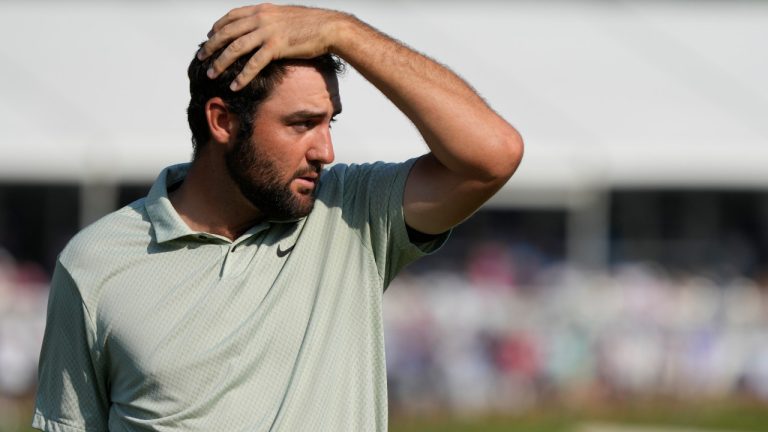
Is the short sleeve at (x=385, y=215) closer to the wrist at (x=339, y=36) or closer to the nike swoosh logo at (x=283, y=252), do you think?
the nike swoosh logo at (x=283, y=252)

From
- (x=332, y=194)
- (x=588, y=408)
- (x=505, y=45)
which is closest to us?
(x=332, y=194)

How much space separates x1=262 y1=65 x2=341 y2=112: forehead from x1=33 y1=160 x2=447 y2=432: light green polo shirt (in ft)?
0.84

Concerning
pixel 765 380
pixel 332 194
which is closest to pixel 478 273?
pixel 765 380

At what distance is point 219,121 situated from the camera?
3.17m

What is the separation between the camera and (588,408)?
16172 mm

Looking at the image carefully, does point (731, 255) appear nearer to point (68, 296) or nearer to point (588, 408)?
point (588, 408)

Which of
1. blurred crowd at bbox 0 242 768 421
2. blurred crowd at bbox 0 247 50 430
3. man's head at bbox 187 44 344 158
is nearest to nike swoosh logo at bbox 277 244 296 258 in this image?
man's head at bbox 187 44 344 158

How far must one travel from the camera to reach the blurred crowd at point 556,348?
1692 centimetres

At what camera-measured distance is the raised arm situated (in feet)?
9.67

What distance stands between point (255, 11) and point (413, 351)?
1416 cm

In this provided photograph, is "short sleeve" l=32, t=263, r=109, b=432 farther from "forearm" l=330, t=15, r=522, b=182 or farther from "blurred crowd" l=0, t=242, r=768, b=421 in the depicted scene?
"blurred crowd" l=0, t=242, r=768, b=421

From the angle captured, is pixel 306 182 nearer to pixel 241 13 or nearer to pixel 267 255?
pixel 267 255

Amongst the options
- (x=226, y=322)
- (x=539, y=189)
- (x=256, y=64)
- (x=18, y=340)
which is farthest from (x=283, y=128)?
(x=539, y=189)

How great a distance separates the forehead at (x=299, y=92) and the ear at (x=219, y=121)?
0.43 ft
